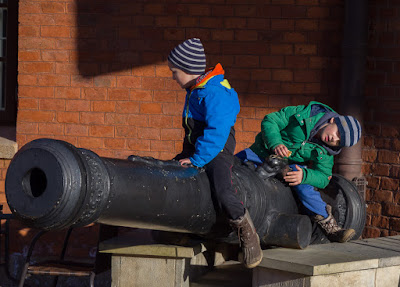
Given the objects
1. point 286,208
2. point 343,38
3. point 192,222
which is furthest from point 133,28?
point 192,222

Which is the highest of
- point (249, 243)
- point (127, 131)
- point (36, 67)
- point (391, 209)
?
point (36, 67)

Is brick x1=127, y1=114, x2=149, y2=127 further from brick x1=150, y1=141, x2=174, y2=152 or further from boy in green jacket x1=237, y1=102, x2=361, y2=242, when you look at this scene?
boy in green jacket x1=237, y1=102, x2=361, y2=242

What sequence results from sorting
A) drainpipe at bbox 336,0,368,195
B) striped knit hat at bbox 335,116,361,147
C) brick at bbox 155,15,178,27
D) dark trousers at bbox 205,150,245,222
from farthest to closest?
brick at bbox 155,15,178,27 → drainpipe at bbox 336,0,368,195 → striped knit hat at bbox 335,116,361,147 → dark trousers at bbox 205,150,245,222

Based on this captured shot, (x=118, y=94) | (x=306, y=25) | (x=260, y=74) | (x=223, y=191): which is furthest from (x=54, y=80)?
(x=223, y=191)

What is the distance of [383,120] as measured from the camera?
231 inches

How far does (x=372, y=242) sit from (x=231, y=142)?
1121 millimetres

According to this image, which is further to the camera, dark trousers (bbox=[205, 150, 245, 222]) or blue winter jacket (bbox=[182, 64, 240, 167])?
blue winter jacket (bbox=[182, 64, 240, 167])

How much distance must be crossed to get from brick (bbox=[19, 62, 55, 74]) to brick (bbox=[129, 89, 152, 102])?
701 millimetres

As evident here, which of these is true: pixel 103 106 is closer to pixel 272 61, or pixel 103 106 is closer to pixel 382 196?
pixel 272 61

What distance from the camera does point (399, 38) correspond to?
5.77m

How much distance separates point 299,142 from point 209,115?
0.83 meters

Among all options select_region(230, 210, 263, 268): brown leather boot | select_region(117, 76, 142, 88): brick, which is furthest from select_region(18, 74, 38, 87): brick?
select_region(230, 210, 263, 268): brown leather boot

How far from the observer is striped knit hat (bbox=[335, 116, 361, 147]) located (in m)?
4.23

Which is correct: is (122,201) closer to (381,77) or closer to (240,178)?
(240,178)
